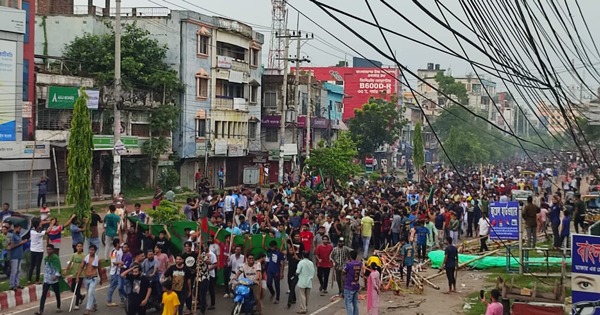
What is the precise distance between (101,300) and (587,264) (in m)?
8.96

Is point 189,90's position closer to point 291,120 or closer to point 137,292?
point 291,120

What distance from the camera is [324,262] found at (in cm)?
1664

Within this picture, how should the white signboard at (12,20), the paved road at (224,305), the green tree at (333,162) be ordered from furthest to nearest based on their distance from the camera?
the green tree at (333,162) → the white signboard at (12,20) → the paved road at (224,305)

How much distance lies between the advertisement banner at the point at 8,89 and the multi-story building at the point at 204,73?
856cm

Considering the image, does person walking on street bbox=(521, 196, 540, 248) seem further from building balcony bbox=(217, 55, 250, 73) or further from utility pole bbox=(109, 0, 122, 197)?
building balcony bbox=(217, 55, 250, 73)

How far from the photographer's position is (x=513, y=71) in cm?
907

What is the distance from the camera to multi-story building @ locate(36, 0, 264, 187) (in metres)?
42.7

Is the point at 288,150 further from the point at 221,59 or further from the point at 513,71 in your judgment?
the point at 513,71

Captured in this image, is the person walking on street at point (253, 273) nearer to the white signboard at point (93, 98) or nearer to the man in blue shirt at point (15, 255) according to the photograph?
the man in blue shirt at point (15, 255)

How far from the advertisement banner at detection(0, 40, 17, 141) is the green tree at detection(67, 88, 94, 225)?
1070 centimetres

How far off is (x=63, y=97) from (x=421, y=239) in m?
19.1

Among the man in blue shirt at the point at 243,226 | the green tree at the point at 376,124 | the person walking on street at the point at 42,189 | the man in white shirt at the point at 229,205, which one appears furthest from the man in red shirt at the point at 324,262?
the green tree at the point at 376,124

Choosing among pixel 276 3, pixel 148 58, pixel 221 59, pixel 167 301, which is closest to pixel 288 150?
pixel 221 59

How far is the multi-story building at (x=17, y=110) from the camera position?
30375mm
